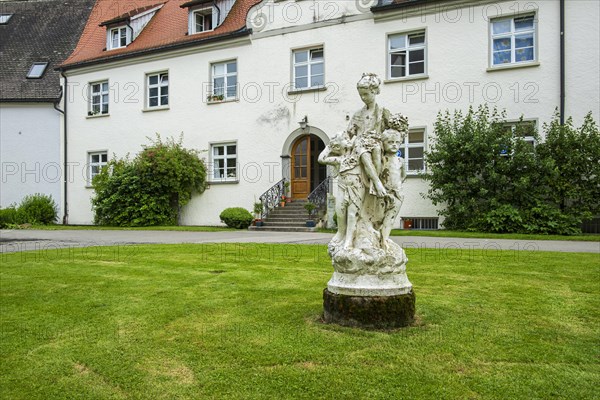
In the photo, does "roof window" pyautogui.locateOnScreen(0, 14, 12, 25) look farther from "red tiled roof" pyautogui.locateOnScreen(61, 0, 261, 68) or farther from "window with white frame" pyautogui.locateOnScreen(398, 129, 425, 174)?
"window with white frame" pyautogui.locateOnScreen(398, 129, 425, 174)

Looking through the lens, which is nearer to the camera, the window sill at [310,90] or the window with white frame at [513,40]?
the window with white frame at [513,40]

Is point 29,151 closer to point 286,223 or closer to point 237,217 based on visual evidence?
point 237,217

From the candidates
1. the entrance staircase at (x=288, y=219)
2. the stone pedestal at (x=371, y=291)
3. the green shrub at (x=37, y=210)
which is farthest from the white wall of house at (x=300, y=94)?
the stone pedestal at (x=371, y=291)

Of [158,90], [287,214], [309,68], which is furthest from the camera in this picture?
[158,90]

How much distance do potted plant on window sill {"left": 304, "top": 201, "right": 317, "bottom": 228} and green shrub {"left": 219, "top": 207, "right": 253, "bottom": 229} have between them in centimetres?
256

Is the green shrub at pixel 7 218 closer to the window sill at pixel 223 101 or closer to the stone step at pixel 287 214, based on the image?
the window sill at pixel 223 101

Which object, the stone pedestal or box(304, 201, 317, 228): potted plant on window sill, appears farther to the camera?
box(304, 201, 317, 228): potted plant on window sill

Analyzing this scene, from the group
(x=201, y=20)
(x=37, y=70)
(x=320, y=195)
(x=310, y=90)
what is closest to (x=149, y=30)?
(x=201, y=20)

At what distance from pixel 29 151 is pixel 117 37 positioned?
7.24 metres

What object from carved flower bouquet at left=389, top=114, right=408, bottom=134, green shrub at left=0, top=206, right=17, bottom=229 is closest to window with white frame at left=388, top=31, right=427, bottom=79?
carved flower bouquet at left=389, top=114, right=408, bottom=134

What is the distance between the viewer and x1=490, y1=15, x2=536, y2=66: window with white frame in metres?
16.1

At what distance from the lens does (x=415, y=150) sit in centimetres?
1767

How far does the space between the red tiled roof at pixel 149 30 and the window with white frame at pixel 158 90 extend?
A: 4.02ft

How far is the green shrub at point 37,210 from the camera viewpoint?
23.3 metres
